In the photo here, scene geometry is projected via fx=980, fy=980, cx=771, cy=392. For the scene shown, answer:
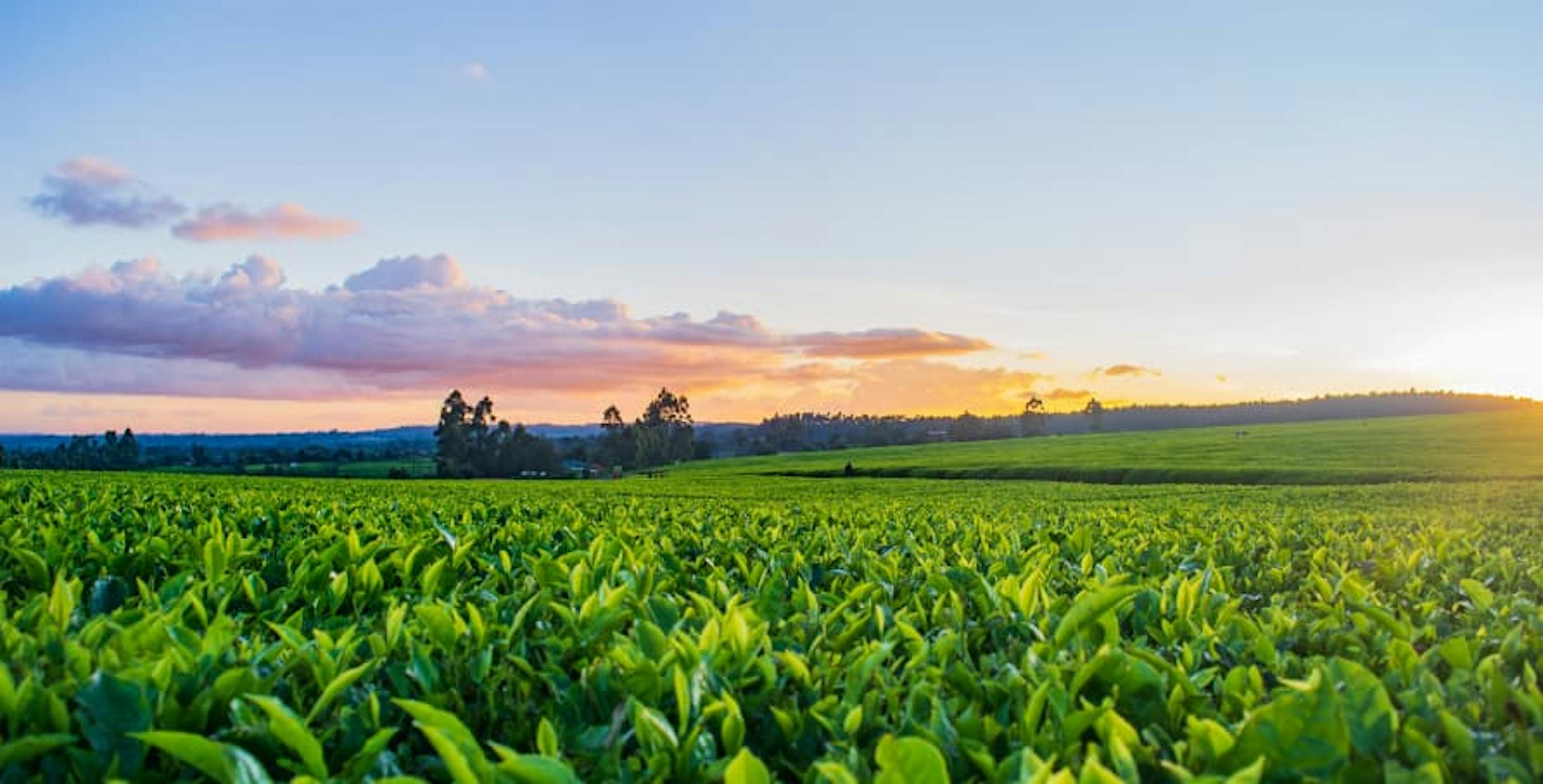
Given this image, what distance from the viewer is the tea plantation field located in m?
1.84

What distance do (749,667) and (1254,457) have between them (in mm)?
66264

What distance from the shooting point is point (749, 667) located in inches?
96.4

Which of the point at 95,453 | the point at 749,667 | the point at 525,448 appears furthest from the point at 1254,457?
the point at 95,453

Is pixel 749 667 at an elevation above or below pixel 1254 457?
above

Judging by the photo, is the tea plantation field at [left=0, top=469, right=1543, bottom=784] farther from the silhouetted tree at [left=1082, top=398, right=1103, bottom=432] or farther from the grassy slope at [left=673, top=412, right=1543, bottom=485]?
the silhouetted tree at [left=1082, top=398, right=1103, bottom=432]

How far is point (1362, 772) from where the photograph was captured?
6.01 ft

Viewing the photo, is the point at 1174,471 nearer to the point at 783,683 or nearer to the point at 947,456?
the point at 947,456

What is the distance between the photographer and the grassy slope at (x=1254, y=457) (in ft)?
167

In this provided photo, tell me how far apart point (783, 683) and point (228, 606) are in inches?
110

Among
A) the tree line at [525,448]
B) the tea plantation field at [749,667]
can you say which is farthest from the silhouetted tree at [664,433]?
the tea plantation field at [749,667]

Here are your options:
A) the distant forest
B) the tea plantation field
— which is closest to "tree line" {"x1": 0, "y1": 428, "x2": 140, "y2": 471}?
the distant forest

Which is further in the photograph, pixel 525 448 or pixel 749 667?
pixel 525 448

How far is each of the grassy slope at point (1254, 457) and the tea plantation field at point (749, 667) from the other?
49.4 meters

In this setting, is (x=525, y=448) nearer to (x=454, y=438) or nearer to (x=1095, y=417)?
(x=454, y=438)
